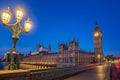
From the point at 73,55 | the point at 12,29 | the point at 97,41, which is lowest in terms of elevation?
the point at 73,55

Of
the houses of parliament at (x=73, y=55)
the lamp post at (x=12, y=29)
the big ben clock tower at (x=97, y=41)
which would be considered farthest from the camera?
the big ben clock tower at (x=97, y=41)

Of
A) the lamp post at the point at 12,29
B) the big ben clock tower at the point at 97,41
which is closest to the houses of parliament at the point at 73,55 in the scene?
the big ben clock tower at the point at 97,41

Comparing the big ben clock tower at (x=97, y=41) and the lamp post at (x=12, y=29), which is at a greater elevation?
the big ben clock tower at (x=97, y=41)

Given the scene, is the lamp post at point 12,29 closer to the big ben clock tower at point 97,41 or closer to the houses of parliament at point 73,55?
the houses of parliament at point 73,55

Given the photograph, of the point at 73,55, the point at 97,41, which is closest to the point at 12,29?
the point at 73,55

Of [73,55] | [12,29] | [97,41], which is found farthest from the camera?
[97,41]

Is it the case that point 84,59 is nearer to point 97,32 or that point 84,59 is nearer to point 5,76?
point 97,32

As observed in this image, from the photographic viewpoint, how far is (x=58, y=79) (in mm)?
12758

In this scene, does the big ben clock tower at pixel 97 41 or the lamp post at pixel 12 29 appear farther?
the big ben clock tower at pixel 97 41

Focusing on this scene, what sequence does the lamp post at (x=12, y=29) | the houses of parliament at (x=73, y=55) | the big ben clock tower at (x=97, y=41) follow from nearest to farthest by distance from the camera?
the lamp post at (x=12, y=29)
the houses of parliament at (x=73, y=55)
the big ben clock tower at (x=97, y=41)

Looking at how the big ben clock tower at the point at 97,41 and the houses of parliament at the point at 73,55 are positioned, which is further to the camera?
the big ben clock tower at the point at 97,41

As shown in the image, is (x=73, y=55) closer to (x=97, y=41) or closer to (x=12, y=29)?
(x=97, y=41)

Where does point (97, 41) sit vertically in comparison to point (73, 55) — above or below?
above

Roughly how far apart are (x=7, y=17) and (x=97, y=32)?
9130cm
